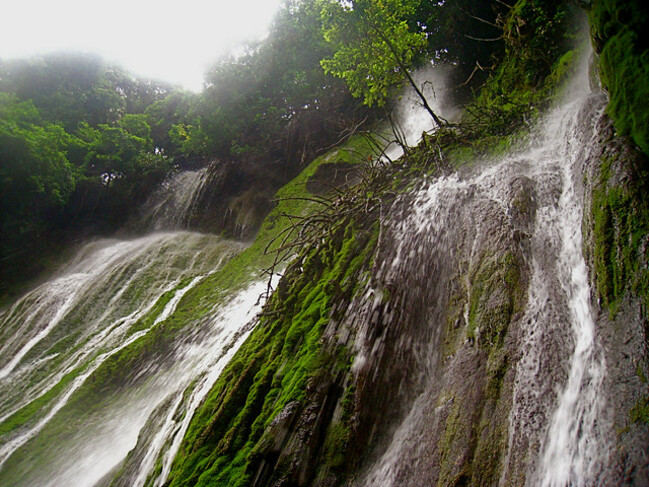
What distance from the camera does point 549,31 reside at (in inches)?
227

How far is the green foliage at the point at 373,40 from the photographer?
6621mm

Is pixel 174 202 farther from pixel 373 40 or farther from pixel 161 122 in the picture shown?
pixel 373 40

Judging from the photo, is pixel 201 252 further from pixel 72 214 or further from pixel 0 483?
pixel 72 214

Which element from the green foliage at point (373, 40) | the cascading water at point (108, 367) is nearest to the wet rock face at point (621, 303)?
the cascading water at point (108, 367)

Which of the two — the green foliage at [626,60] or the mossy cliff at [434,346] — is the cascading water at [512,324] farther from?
the green foliage at [626,60]

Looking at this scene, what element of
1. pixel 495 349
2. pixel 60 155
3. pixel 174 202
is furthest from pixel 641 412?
pixel 60 155

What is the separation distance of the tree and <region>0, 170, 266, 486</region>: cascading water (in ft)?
13.9

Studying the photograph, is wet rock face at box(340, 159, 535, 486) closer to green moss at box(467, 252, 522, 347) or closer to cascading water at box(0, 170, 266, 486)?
green moss at box(467, 252, 522, 347)

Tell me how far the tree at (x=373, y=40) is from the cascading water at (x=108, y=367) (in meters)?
4.23

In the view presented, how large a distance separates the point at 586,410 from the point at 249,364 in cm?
277

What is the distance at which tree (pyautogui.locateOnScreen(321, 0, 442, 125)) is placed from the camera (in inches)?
261

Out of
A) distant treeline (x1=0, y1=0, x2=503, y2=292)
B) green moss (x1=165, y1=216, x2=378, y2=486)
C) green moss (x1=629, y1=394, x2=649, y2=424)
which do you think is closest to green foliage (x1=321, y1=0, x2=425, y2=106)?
distant treeline (x1=0, y1=0, x2=503, y2=292)

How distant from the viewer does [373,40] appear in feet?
22.3

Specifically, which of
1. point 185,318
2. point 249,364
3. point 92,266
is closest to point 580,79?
point 249,364
